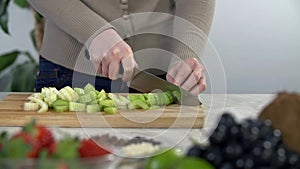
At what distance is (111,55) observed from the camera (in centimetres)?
127

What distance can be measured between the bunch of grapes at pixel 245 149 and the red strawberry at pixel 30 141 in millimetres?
160

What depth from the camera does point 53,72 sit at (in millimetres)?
1548

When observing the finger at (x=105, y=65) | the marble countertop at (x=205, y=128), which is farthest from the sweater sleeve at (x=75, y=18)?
the marble countertop at (x=205, y=128)

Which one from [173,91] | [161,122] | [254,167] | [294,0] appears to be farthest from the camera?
[294,0]

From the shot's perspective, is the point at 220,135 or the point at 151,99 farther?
the point at 151,99

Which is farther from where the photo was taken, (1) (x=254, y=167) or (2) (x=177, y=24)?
(2) (x=177, y=24)

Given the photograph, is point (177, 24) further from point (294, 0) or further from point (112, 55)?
point (294, 0)

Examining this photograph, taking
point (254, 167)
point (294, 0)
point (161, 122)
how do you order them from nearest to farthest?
point (254, 167) → point (161, 122) → point (294, 0)

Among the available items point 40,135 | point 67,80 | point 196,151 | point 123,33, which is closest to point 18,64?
point 67,80

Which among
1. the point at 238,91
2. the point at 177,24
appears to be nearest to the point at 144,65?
the point at 177,24

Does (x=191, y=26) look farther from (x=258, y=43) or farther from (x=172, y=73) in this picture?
(x=258, y=43)

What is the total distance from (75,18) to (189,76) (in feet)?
1.09

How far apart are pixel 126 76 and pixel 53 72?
1.16 feet

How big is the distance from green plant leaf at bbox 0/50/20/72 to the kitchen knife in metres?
1.32
